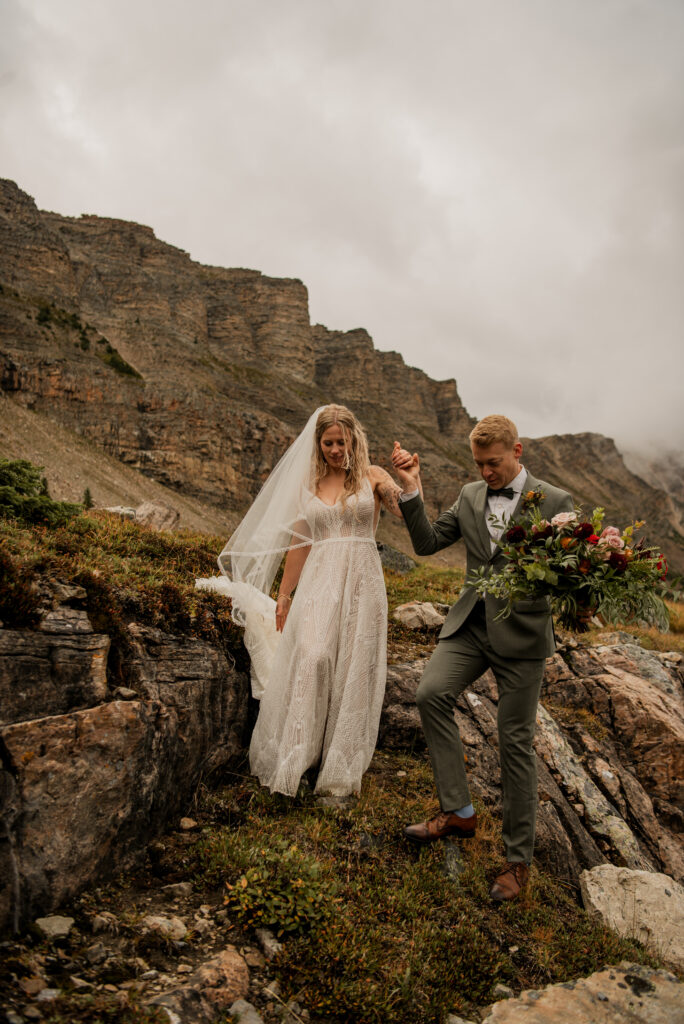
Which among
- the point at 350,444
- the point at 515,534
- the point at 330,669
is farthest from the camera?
the point at 350,444

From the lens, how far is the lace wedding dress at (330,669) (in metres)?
5.06

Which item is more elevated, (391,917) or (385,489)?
(385,489)

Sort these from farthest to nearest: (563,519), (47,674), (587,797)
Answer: (587,797) → (563,519) → (47,674)

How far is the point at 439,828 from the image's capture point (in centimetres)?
476

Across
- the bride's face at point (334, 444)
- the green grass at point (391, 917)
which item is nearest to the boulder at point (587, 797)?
the green grass at point (391, 917)

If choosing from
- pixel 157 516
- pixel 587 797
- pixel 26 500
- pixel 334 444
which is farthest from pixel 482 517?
pixel 157 516

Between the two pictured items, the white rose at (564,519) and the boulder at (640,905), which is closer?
the white rose at (564,519)

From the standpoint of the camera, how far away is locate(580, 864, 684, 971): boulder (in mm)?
4648

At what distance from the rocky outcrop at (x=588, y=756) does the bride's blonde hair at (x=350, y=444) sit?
2357mm

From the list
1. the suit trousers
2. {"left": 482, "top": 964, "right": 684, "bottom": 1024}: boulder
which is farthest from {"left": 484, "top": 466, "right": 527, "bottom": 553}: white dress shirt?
{"left": 482, "top": 964, "right": 684, "bottom": 1024}: boulder

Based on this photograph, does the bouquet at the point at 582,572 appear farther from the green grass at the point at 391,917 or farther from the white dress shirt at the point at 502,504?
the green grass at the point at 391,917

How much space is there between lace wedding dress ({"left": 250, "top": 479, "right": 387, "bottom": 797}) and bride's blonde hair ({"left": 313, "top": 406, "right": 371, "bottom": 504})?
176mm

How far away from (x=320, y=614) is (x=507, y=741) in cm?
181

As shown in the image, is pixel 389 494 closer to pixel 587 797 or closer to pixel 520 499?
pixel 520 499
